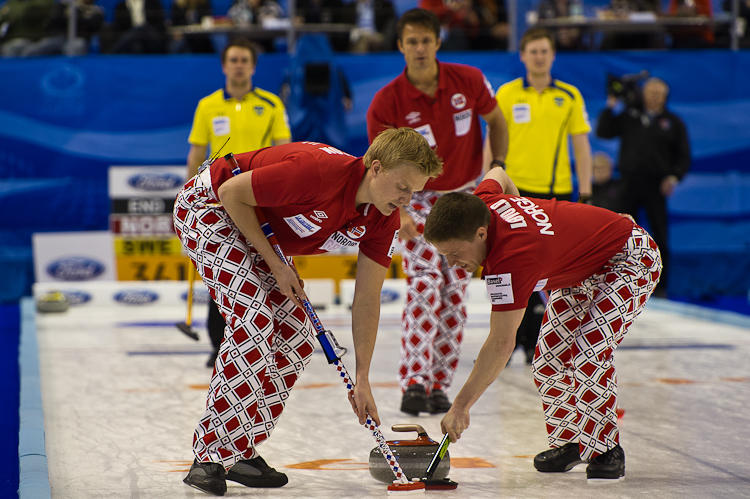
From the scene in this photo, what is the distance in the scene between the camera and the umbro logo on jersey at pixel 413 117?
3943 mm

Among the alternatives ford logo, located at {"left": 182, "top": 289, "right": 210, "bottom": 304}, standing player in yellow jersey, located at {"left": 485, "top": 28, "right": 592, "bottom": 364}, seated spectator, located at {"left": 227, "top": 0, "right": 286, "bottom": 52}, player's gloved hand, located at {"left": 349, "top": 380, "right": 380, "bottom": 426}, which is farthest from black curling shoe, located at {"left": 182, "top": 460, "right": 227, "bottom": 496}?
seated spectator, located at {"left": 227, "top": 0, "right": 286, "bottom": 52}

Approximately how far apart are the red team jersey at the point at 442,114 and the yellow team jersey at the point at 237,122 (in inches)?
42.5

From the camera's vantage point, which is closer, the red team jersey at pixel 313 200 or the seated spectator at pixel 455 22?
the red team jersey at pixel 313 200

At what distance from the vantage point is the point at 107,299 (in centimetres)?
706

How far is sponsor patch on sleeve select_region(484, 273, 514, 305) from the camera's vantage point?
2527 mm

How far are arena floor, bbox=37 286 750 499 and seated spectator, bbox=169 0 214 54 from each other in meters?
3.30

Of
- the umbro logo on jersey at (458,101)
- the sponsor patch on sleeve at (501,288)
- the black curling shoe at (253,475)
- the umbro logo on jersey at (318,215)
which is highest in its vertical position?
the umbro logo on jersey at (458,101)

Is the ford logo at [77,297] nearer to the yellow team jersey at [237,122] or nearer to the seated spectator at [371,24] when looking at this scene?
the yellow team jersey at [237,122]

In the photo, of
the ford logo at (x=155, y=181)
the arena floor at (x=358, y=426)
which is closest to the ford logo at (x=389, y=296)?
the arena floor at (x=358, y=426)

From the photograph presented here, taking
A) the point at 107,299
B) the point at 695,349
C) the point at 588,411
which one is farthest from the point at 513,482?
the point at 107,299

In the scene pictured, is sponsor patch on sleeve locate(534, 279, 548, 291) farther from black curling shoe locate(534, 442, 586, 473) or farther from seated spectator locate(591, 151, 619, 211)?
seated spectator locate(591, 151, 619, 211)

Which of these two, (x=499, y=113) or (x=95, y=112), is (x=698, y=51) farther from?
(x=95, y=112)

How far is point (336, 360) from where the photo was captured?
271 centimetres

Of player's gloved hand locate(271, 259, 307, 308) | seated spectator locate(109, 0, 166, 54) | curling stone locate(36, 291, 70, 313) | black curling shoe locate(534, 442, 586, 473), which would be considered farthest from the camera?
seated spectator locate(109, 0, 166, 54)
